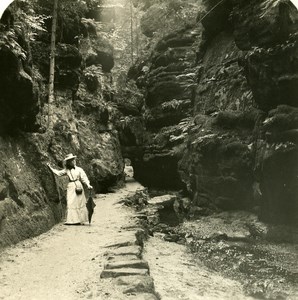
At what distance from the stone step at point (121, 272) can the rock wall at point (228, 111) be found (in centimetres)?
995

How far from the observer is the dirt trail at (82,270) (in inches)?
230

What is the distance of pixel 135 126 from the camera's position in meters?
32.4

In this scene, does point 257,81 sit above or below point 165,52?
below

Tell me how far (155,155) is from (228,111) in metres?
10.1

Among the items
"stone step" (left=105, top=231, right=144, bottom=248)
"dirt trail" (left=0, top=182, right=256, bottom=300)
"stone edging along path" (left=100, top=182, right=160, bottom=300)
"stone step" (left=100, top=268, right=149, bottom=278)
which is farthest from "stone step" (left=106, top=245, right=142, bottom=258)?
"stone step" (left=100, top=268, right=149, bottom=278)

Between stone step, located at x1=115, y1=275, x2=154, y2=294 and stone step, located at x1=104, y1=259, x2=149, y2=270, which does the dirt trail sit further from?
stone step, located at x1=104, y1=259, x2=149, y2=270

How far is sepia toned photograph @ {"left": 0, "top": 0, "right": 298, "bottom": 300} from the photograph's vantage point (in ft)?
26.2

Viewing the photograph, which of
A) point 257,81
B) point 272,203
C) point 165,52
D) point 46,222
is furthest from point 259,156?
point 165,52

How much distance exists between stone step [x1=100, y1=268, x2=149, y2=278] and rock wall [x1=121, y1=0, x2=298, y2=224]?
32.6ft

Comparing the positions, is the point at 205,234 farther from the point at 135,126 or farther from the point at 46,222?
the point at 135,126

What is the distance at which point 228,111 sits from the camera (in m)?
20.0

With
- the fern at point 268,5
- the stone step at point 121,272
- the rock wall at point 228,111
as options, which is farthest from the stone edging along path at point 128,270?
the fern at point 268,5

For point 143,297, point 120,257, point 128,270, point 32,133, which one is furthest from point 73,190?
point 143,297

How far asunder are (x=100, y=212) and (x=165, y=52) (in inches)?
758
